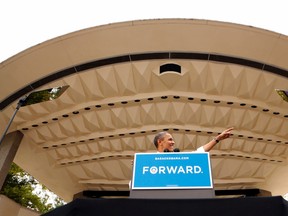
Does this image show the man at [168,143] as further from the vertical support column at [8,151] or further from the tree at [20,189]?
the tree at [20,189]

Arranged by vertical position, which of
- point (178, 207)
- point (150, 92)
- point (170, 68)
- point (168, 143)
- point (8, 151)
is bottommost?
point (178, 207)

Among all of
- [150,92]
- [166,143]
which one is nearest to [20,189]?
[150,92]

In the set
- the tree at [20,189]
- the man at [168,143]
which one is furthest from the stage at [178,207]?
the tree at [20,189]

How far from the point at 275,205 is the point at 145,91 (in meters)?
10.0

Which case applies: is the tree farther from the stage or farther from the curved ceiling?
the stage

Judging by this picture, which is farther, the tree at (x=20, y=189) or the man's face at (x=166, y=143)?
the tree at (x=20, y=189)

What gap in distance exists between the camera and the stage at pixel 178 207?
175 cm

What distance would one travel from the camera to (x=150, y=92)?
38.5 feet

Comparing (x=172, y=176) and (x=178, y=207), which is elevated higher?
(x=172, y=176)

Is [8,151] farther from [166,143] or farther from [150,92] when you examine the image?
[166,143]

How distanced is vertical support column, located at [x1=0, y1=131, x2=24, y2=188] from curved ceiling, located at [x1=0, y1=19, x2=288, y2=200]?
1.57 ft

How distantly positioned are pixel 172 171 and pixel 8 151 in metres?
12.4

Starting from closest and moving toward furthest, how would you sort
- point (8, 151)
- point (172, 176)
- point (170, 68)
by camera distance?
point (172, 176), point (170, 68), point (8, 151)

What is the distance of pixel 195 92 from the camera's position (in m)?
11.7
